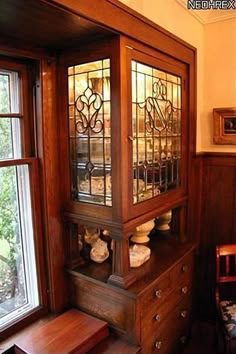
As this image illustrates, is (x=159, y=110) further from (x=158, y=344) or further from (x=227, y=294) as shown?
(x=227, y=294)

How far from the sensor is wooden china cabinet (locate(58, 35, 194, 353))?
157 centimetres

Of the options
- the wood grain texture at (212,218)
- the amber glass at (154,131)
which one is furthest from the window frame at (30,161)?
the wood grain texture at (212,218)

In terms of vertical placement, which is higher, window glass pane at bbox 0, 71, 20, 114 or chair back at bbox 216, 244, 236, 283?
window glass pane at bbox 0, 71, 20, 114

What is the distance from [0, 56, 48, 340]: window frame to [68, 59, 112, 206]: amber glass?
0.21 m

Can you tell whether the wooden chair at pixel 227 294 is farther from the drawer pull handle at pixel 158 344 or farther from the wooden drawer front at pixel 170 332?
the drawer pull handle at pixel 158 344

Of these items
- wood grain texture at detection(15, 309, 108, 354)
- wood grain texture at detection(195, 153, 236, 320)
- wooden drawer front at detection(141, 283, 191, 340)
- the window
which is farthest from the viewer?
wood grain texture at detection(195, 153, 236, 320)

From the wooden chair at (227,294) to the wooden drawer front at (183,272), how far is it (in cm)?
20

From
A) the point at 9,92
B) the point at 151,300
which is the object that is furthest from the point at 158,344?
the point at 9,92

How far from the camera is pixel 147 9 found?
168 cm

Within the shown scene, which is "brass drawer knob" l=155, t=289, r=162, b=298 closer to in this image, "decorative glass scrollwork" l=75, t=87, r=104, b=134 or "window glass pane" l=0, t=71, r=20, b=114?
"decorative glass scrollwork" l=75, t=87, r=104, b=134

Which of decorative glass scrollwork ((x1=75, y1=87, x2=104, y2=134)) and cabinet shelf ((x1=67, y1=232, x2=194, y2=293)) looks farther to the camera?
cabinet shelf ((x1=67, y1=232, x2=194, y2=293))

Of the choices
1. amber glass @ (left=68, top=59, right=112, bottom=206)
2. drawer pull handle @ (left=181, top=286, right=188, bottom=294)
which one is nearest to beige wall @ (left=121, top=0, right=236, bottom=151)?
amber glass @ (left=68, top=59, right=112, bottom=206)

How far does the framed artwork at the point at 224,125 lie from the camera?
2.27 meters

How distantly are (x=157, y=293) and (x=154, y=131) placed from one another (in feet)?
3.13
